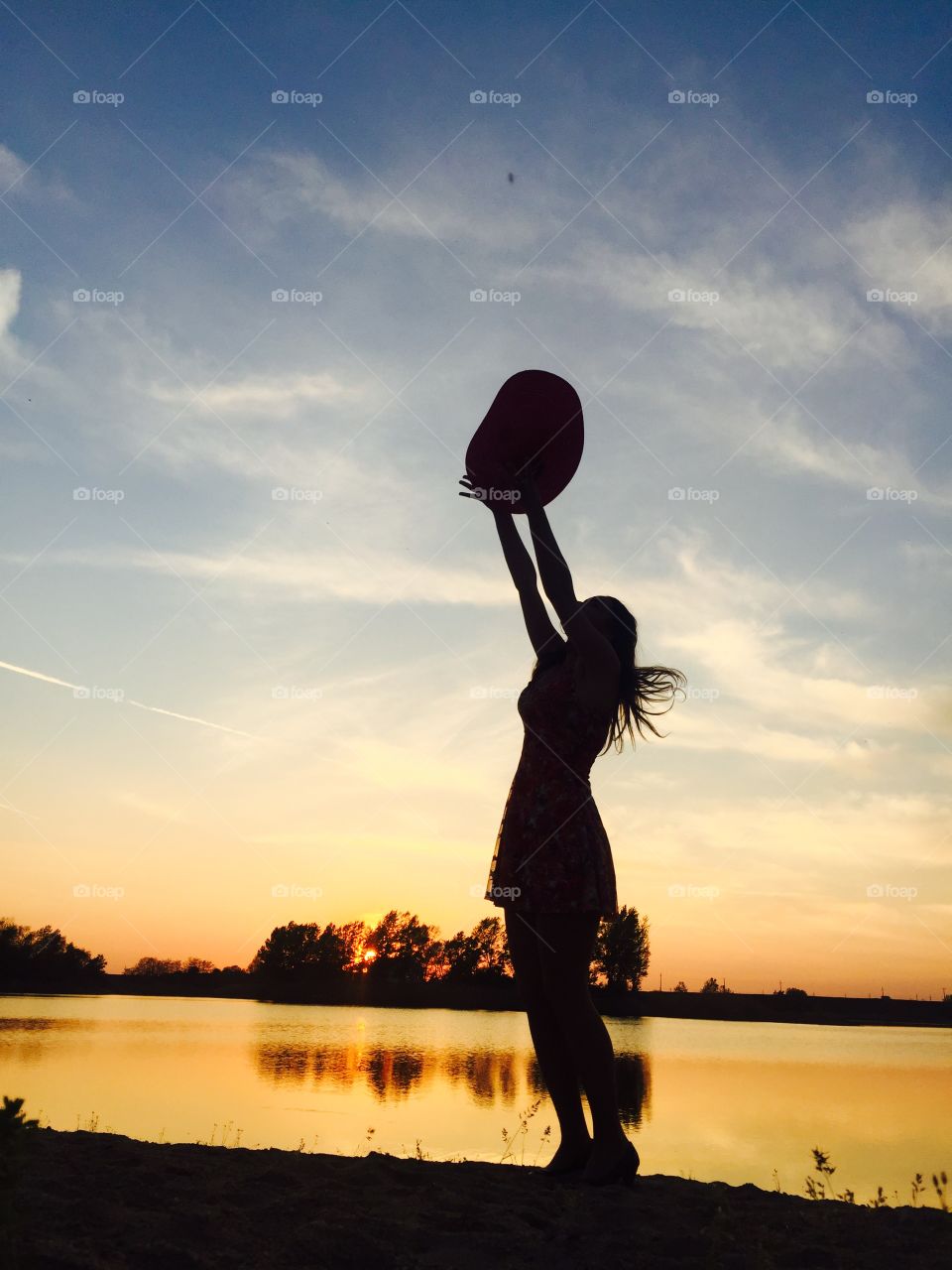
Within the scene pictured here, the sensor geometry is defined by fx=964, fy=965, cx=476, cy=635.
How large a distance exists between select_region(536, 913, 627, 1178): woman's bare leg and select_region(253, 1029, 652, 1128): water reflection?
8.53 m

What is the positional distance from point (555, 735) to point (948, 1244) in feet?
7.10

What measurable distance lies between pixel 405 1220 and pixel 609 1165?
2.86 feet

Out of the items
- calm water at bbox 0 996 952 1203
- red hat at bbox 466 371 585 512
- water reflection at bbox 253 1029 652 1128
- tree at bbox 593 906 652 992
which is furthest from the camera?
tree at bbox 593 906 652 992

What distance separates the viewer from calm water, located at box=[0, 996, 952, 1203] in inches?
380

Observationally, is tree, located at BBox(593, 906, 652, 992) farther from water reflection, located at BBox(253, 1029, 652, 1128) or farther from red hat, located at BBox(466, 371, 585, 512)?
red hat, located at BBox(466, 371, 585, 512)

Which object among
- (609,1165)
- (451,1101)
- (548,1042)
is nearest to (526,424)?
(548,1042)

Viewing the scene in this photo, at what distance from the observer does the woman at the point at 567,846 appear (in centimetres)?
361

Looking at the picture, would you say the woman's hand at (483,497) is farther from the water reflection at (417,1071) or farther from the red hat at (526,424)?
the water reflection at (417,1071)

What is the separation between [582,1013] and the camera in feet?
11.8

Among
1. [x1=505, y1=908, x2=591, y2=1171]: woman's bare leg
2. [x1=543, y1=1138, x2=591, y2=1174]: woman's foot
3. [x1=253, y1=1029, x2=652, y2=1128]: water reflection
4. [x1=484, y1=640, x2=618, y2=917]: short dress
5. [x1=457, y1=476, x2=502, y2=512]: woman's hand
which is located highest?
[x1=457, y1=476, x2=502, y2=512]: woman's hand

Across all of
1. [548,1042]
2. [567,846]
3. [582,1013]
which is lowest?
[548,1042]

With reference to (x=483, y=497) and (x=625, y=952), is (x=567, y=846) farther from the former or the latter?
(x=625, y=952)

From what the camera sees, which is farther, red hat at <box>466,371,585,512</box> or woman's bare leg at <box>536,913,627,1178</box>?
red hat at <box>466,371,585,512</box>

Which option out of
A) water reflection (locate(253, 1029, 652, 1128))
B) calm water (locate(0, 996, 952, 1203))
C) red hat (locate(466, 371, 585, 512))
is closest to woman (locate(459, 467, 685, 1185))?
red hat (locate(466, 371, 585, 512))
